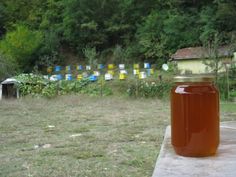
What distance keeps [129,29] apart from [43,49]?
5.76 m

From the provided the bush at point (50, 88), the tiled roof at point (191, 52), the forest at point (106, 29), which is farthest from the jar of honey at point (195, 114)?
A: the forest at point (106, 29)

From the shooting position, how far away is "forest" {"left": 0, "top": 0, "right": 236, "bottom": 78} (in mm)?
23656

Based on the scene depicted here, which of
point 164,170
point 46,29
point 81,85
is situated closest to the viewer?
point 164,170

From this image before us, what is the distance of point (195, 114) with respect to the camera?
138 cm

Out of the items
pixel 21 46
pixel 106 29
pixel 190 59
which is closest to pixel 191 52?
pixel 190 59

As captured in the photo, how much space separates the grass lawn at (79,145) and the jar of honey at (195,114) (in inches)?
55.6

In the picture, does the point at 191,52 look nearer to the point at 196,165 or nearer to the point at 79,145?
the point at 79,145

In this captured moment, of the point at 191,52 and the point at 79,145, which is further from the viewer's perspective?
the point at 191,52

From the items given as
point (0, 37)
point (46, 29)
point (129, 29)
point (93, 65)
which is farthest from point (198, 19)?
point (0, 37)

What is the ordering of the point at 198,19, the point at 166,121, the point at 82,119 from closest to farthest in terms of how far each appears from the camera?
the point at 166,121
the point at 82,119
the point at 198,19

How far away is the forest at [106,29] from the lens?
2366 centimetres

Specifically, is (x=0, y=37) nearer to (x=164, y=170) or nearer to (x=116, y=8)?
(x=116, y=8)

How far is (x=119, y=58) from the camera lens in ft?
82.0

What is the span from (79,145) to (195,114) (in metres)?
Result: 3.23
